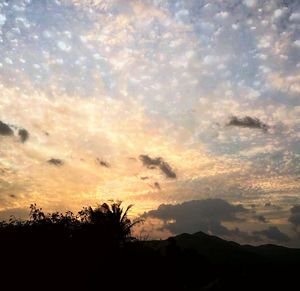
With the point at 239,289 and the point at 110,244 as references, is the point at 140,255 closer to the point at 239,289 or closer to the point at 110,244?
the point at 110,244

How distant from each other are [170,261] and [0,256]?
21.7 m

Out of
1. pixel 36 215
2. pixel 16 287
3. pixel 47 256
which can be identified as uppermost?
pixel 36 215

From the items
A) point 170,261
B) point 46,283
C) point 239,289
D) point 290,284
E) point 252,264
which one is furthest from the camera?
point 252,264

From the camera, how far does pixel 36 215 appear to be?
100 ft

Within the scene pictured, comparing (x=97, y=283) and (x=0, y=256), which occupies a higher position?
(x=0, y=256)

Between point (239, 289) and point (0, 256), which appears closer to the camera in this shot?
point (0, 256)

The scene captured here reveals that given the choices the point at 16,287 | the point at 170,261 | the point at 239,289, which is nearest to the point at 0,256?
the point at 16,287

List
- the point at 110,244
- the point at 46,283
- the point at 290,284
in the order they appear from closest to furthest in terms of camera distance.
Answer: the point at 46,283
the point at 110,244
the point at 290,284

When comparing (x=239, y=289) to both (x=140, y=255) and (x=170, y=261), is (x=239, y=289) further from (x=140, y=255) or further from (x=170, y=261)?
(x=140, y=255)

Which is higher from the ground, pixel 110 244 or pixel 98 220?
pixel 98 220

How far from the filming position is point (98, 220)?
1437 inches

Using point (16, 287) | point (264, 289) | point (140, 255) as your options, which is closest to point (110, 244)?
point (140, 255)

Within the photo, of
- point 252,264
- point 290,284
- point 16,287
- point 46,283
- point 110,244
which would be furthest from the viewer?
point 252,264

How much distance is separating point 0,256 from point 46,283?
3351 mm
